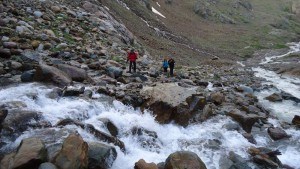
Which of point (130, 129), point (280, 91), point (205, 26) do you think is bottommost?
point (205, 26)

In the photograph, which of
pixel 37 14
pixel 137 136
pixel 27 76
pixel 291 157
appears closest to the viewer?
pixel 137 136

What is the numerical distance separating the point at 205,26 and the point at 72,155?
186ft

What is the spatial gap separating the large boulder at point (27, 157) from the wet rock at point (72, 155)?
45cm

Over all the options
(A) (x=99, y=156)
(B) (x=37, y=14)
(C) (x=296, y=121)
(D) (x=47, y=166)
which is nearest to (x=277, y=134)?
(C) (x=296, y=121)

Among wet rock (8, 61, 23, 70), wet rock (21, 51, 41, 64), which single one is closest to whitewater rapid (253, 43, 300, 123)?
wet rock (21, 51, 41, 64)

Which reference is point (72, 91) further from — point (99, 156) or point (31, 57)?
point (99, 156)

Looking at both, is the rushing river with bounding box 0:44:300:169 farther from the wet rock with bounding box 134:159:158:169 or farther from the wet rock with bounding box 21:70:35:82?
the wet rock with bounding box 21:70:35:82

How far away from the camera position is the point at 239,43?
5766 centimetres

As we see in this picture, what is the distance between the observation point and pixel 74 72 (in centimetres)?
1595

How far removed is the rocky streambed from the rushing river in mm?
40

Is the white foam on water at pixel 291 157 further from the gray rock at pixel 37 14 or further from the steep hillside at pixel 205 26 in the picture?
the steep hillside at pixel 205 26

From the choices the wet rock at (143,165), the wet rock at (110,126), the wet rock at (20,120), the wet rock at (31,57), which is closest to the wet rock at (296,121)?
the wet rock at (110,126)

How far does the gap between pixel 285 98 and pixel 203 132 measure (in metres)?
12.1

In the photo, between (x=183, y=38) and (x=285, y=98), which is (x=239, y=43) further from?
(x=285, y=98)
